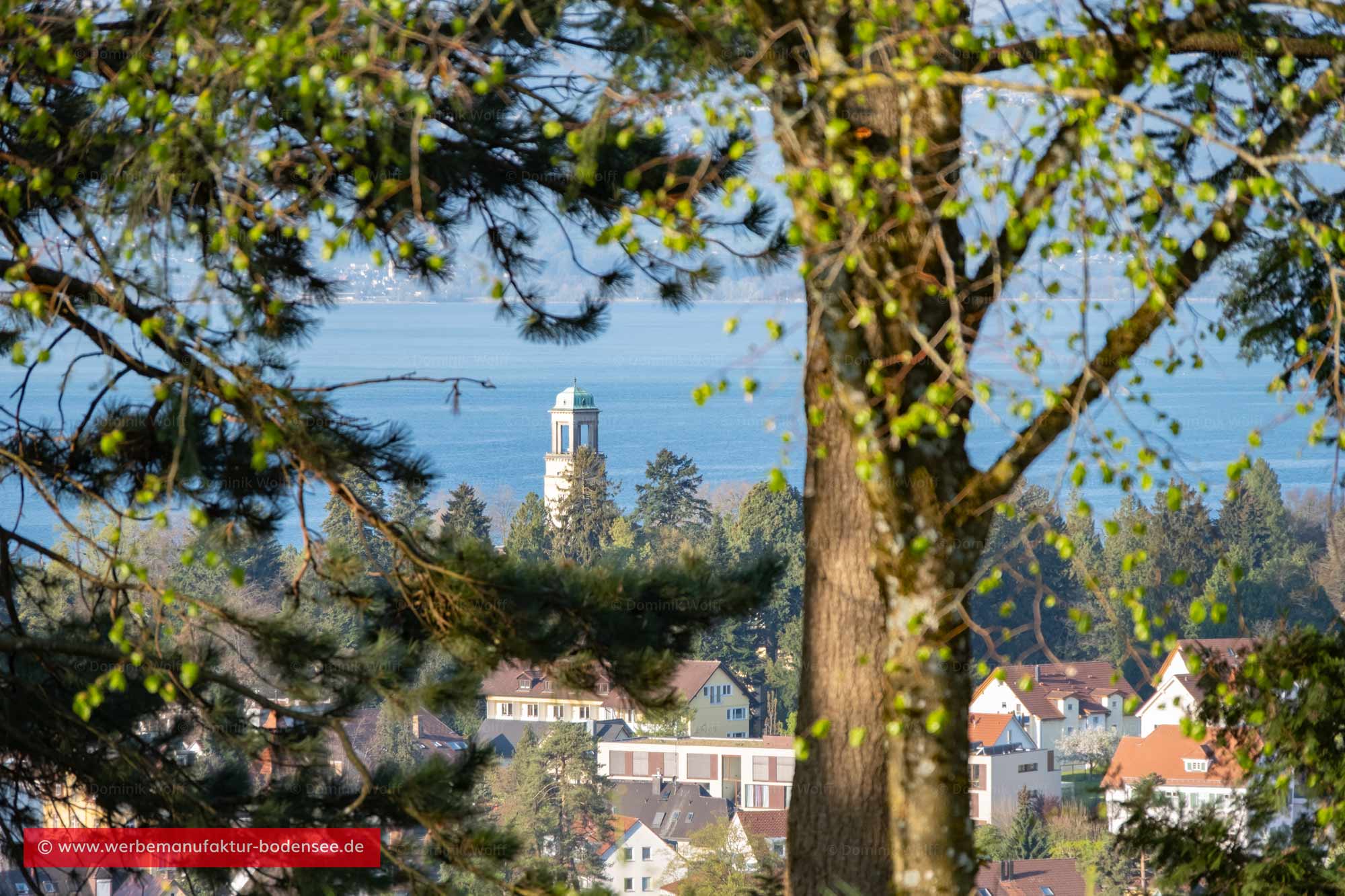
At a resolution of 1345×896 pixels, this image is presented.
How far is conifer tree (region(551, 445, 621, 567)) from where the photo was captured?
5234 centimetres

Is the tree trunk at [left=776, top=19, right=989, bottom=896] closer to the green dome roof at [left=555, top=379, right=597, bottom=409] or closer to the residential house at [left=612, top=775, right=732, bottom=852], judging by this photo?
the residential house at [left=612, top=775, right=732, bottom=852]

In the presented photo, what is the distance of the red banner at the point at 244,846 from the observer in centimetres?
443

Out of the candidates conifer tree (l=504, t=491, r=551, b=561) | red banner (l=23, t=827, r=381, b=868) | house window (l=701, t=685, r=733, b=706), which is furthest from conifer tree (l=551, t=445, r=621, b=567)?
red banner (l=23, t=827, r=381, b=868)

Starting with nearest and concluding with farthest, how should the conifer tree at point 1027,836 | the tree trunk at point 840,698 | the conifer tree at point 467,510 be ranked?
the tree trunk at point 840,698, the conifer tree at point 1027,836, the conifer tree at point 467,510

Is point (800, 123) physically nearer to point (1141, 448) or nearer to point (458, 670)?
point (1141, 448)

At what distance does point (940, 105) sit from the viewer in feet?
10.6

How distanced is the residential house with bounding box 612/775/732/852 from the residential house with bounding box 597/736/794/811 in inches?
26.8

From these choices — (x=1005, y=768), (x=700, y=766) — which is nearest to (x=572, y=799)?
(x=700, y=766)

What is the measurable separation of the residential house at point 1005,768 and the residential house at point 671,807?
272 inches

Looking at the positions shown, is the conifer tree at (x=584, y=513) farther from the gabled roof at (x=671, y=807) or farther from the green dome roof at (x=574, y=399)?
the gabled roof at (x=671, y=807)

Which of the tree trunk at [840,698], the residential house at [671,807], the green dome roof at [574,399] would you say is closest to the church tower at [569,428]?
the green dome roof at [574,399]

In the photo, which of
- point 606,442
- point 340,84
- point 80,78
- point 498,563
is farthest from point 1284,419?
point 606,442

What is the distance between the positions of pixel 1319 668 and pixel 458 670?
7.98ft

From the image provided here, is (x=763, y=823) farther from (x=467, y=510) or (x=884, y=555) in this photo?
(x=884, y=555)
